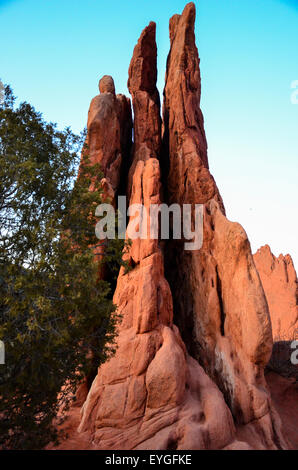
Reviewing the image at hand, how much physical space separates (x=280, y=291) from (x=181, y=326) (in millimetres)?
21728

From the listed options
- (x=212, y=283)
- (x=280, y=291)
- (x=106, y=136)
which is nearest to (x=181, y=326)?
(x=212, y=283)

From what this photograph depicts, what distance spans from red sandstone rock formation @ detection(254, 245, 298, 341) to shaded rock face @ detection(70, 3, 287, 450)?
18730 millimetres

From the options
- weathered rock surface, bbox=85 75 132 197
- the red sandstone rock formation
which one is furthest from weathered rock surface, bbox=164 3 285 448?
the red sandstone rock formation

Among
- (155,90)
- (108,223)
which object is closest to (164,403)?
(108,223)

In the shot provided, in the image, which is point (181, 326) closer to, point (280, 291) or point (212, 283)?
point (212, 283)

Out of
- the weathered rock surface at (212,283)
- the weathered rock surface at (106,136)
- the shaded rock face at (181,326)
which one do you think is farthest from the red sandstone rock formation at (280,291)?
the weathered rock surface at (106,136)

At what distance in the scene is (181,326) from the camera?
1550cm

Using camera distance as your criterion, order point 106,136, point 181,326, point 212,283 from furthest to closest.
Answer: point 106,136 < point 181,326 < point 212,283

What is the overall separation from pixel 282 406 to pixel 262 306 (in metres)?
9.79

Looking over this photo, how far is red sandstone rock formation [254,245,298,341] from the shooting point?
99.5 feet

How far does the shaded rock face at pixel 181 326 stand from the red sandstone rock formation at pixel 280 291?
18730mm

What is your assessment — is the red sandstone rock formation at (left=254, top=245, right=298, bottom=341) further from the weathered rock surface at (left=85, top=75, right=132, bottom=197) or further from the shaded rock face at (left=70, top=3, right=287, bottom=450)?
the weathered rock surface at (left=85, top=75, right=132, bottom=197)

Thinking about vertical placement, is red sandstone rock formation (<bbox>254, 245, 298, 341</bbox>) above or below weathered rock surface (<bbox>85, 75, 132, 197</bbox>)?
below

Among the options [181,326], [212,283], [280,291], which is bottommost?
[181,326]
